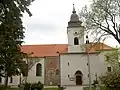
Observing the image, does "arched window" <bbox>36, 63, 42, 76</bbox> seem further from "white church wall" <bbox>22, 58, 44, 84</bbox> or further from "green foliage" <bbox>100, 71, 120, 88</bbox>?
"green foliage" <bbox>100, 71, 120, 88</bbox>

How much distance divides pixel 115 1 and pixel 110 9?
779 mm

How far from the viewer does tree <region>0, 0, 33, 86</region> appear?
17.8 meters

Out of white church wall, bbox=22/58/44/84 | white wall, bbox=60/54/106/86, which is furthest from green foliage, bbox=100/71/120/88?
white church wall, bbox=22/58/44/84

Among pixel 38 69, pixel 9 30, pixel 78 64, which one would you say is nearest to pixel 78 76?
pixel 78 64

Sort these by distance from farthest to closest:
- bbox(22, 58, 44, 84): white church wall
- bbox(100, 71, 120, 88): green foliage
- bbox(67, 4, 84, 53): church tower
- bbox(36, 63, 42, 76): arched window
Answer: bbox(36, 63, 42, 76): arched window < bbox(22, 58, 44, 84): white church wall < bbox(67, 4, 84, 53): church tower < bbox(100, 71, 120, 88): green foliage

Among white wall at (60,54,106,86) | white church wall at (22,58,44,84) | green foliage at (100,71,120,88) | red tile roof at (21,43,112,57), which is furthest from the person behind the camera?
red tile roof at (21,43,112,57)

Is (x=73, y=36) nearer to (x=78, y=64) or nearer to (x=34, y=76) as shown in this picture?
(x=78, y=64)

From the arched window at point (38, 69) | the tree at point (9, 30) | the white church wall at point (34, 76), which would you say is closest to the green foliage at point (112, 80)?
the tree at point (9, 30)

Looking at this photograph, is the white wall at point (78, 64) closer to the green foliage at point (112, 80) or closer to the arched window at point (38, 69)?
the arched window at point (38, 69)

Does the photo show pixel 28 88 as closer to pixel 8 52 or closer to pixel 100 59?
pixel 8 52

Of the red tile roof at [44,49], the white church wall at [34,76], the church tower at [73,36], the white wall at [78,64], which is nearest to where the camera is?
the church tower at [73,36]

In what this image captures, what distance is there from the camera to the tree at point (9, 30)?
17.8 metres

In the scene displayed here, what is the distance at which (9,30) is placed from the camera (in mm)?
19828

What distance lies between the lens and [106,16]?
2097cm
